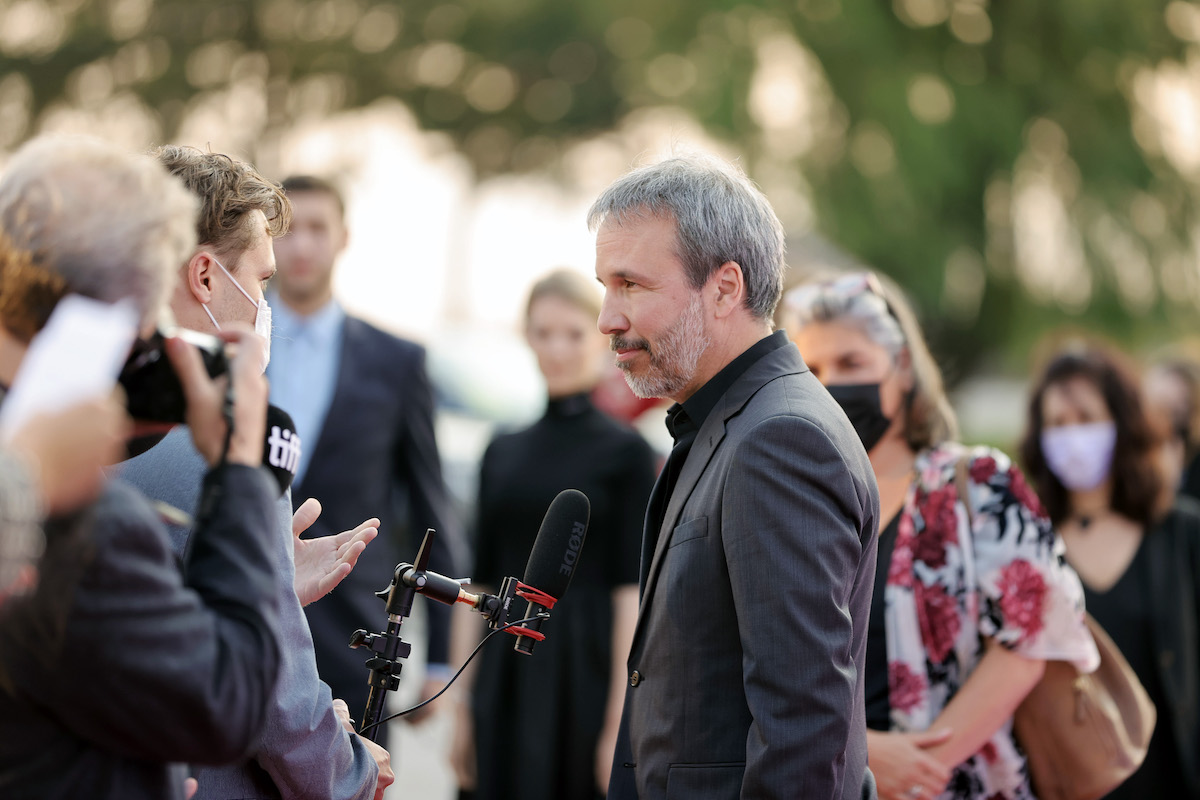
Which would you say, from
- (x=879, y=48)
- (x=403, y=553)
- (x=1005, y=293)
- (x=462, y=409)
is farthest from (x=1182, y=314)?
(x=403, y=553)

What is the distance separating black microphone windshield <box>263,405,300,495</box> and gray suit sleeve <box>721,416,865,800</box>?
883 millimetres

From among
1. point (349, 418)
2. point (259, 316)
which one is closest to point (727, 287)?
point (259, 316)

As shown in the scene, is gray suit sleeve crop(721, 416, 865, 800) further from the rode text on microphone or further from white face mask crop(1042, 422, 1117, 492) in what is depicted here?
white face mask crop(1042, 422, 1117, 492)

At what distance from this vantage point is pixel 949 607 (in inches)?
137

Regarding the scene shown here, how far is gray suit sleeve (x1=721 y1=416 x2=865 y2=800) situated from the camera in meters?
2.28

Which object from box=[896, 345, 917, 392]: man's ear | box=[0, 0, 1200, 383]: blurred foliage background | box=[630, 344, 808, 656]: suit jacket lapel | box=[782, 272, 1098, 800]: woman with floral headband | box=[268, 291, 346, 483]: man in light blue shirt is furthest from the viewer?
box=[0, 0, 1200, 383]: blurred foliage background

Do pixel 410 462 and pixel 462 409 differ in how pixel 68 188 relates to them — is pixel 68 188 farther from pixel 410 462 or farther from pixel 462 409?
pixel 462 409

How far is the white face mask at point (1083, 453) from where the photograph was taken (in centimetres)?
504

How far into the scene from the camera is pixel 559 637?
15.8ft

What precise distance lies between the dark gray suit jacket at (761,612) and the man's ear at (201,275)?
1.10 meters

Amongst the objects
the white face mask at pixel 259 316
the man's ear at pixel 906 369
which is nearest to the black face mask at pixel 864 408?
the man's ear at pixel 906 369

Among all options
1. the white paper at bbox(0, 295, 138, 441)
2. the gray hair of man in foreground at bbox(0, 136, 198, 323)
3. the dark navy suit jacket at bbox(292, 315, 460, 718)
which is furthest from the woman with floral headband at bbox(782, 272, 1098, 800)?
the white paper at bbox(0, 295, 138, 441)

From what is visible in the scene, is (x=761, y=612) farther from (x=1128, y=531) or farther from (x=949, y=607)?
(x=1128, y=531)

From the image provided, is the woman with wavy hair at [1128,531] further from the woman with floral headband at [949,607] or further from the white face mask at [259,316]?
the white face mask at [259,316]
